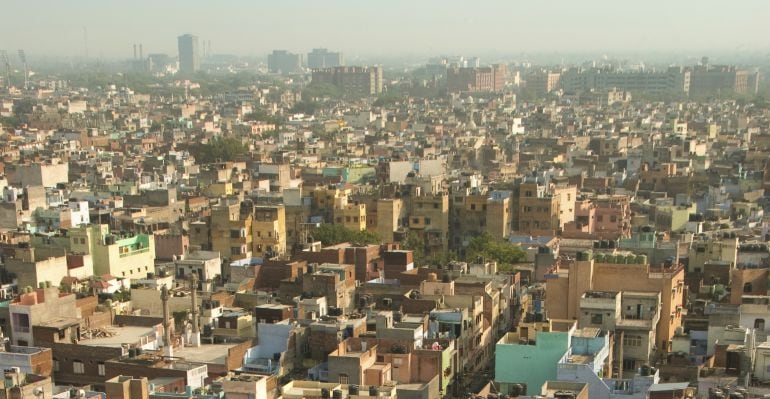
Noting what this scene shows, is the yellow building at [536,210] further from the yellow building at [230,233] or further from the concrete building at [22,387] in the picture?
the concrete building at [22,387]

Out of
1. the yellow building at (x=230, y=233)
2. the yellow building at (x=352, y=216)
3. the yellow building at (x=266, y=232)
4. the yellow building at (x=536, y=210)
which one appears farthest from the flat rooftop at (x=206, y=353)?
the yellow building at (x=536, y=210)

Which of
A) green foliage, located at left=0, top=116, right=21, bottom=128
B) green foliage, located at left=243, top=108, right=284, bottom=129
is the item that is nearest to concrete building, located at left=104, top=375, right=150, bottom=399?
green foliage, located at left=0, top=116, right=21, bottom=128

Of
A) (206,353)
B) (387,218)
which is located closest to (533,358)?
(206,353)

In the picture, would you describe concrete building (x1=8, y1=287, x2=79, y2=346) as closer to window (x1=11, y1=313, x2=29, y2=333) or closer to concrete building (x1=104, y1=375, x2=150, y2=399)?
window (x1=11, y1=313, x2=29, y2=333)

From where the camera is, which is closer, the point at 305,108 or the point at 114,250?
the point at 114,250

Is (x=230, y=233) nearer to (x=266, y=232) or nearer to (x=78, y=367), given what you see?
(x=266, y=232)
